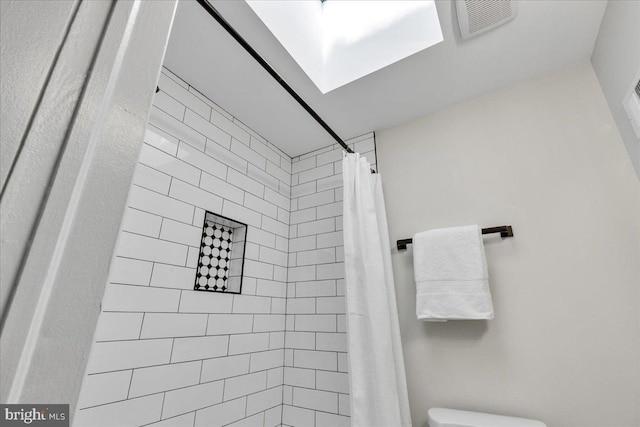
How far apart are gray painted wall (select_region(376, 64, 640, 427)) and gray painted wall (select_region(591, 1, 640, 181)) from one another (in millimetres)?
72

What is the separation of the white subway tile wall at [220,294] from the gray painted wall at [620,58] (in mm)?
1173

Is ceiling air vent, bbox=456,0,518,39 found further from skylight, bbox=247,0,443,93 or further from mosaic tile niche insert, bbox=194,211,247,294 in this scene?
mosaic tile niche insert, bbox=194,211,247,294

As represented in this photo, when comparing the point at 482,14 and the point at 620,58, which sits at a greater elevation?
the point at 482,14

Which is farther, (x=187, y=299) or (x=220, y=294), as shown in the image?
(x=220, y=294)

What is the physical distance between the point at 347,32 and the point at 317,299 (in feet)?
5.28

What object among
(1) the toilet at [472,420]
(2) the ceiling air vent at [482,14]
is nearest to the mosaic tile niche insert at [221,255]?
(1) the toilet at [472,420]

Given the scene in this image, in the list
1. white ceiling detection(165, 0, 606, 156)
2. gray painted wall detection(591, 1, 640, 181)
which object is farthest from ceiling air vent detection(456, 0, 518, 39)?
gray painted wall detection(591, 1, 640, 181)

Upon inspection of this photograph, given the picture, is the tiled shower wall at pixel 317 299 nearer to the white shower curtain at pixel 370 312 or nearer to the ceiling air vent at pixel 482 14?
the white shower curtain at pixel 370 312

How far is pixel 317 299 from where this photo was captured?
1836 millimetres

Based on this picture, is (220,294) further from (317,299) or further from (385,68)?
(385,68)

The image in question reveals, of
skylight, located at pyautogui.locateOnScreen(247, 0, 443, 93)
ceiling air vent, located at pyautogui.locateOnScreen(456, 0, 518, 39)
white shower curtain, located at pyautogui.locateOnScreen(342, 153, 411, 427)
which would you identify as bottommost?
white shower curtain, located at pyautogui.locateOnScreen(342, 153, 411, 427)

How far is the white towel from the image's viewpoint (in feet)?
4.26

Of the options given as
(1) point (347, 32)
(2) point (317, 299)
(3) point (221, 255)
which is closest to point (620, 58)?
(1) point (347, 32)

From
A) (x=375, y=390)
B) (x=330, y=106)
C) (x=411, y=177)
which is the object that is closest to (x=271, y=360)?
(x=375, y=390)
